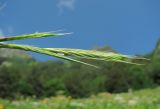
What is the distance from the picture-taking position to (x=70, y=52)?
1322 mm

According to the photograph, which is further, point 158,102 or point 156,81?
point 156,81

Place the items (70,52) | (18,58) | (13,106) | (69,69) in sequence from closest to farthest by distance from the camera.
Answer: (70,52)
(13,106)
(18,58)
(69,69)

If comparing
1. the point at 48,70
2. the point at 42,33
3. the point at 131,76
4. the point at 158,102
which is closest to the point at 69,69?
the point at 48,70

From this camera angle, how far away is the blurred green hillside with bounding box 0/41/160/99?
2789 cm

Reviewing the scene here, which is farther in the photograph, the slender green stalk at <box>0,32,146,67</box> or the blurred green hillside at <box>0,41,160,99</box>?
the blurred green hillside at <box>0,41,160,99</box>

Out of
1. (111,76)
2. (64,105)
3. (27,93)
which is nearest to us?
(64,105)

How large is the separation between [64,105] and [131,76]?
24.1 m

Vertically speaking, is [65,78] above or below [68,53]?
below

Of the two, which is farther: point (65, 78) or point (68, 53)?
point (65, 78)

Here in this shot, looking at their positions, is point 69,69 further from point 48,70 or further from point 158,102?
point 158,102

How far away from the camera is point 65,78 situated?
29.2 meters

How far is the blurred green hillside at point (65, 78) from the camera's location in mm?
27892

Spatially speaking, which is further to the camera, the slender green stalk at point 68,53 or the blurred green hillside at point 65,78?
the blurred green hillside at point 65,78

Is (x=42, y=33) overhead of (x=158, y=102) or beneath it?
overhead
